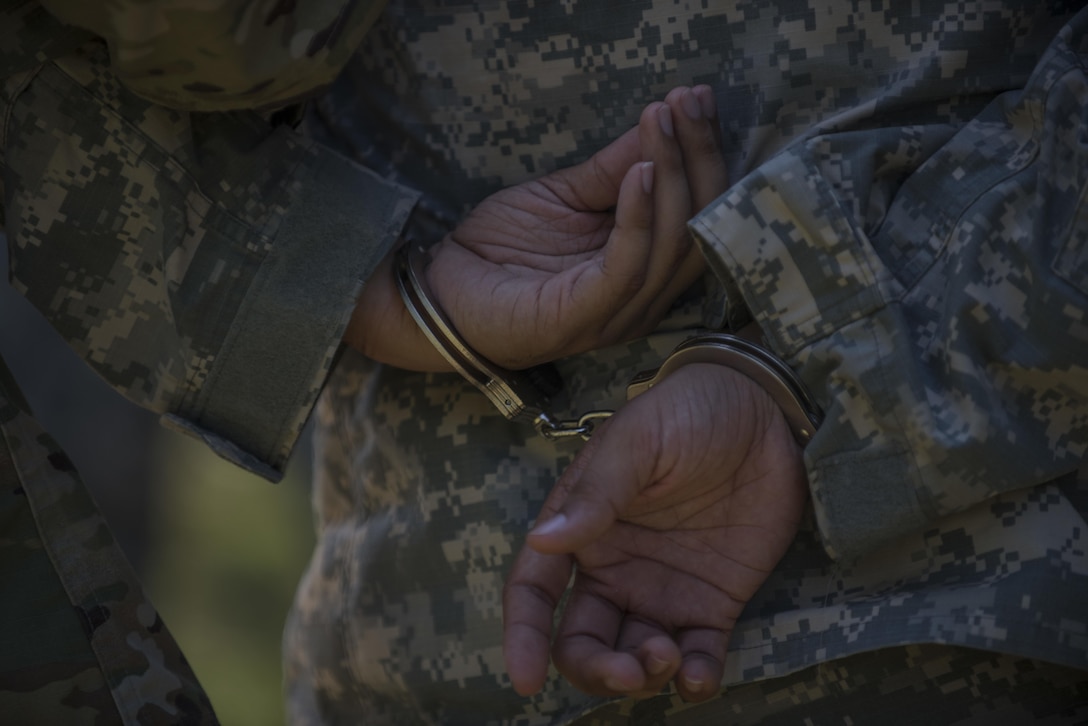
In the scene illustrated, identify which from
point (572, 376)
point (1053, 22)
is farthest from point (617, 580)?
point (1053, 22)

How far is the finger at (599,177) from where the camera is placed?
1.23 meters

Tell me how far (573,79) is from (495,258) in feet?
0.74

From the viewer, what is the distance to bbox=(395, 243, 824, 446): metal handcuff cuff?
3.63 ft

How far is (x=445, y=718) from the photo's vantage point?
132 cm

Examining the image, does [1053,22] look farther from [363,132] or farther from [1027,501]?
[363,132]

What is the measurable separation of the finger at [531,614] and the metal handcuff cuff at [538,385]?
207 mm

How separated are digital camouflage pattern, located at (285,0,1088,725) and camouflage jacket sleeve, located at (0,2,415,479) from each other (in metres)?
0.18

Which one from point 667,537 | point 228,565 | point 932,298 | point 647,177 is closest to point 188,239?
point 647,177

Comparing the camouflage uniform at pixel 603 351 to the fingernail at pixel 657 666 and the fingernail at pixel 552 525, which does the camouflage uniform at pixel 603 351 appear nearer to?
the fingernail at pixel 657 666

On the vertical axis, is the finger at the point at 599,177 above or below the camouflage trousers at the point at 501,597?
above

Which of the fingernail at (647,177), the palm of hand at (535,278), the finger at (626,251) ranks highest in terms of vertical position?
the fingernail at (647,177)

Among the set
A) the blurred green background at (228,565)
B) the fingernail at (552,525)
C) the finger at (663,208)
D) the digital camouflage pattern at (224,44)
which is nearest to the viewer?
the fingernail at (552,525)

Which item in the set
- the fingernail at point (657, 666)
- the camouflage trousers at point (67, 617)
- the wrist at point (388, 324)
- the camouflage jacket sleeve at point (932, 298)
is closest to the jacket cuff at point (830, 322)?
the camouflage jacket sleeve at point (932, 298)

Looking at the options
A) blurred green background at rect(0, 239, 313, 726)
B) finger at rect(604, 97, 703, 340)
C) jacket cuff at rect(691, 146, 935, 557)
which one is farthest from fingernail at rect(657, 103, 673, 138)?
blurred green background at rect(0, 239, 313, 726)
